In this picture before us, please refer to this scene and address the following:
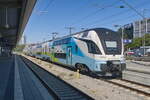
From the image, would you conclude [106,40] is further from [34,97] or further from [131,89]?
[34,97]

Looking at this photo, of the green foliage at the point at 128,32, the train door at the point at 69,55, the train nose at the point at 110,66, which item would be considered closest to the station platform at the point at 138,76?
the train nose at the point at 110,66

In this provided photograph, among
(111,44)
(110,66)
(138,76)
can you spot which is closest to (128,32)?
(138,76)

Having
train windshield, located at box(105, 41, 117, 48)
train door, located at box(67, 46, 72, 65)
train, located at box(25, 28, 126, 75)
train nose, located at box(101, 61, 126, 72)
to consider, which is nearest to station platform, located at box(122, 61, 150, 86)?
train, located at box(25, 28, 126, 75)

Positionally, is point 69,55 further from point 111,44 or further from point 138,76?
point 138,76

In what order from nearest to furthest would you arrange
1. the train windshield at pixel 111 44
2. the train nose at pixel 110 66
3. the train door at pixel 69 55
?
the train nose at pixel 110 66, the train windshield at pixel 111 44, the train door at pixel 69 55

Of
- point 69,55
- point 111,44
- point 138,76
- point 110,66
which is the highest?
point 111,44

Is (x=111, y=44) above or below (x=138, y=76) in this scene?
above

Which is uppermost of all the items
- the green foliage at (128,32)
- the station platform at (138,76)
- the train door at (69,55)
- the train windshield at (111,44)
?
the green foliage at (128,32)

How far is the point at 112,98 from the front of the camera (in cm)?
888

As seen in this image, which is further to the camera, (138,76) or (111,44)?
(138,76)

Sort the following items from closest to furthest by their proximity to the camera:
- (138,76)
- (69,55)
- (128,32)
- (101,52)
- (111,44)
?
(101,52)
(111,44)
(138,76)
(69,55)
(128,32)

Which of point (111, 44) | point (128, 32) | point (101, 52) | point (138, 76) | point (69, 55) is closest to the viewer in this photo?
point (101, 52)

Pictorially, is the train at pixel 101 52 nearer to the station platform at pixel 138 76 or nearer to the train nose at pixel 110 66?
the train nose at pixel 110 66

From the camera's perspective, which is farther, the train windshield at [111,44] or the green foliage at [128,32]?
the green foliage at [128,32]
